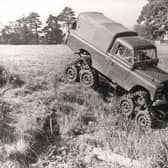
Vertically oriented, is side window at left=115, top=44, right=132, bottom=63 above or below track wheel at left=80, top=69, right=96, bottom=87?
above

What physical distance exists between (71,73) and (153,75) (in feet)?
10.9

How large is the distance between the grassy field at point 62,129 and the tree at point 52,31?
49.0 ft

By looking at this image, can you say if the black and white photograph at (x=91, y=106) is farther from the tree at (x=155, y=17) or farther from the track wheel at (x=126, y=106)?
the tree at (x=155, y=17)

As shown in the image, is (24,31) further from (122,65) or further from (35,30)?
(122,65)

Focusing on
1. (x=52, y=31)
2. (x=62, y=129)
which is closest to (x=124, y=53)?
(x=62, y=129)

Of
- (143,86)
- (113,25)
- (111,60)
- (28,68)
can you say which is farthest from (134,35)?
(28,68)

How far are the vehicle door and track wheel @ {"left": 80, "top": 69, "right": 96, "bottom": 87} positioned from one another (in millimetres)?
735

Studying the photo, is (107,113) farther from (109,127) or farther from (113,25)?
(113,25)

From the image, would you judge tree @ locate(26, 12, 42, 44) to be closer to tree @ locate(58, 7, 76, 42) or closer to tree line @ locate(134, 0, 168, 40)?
tree @ locate(58, 7, 76, 42)

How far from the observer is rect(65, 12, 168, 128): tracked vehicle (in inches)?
398

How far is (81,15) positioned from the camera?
→ 11.8 m

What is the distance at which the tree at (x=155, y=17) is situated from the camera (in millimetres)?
30359

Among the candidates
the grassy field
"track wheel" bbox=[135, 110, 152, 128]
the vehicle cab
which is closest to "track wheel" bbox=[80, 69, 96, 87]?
the grassy field

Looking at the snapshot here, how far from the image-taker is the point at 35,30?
28516 mm
